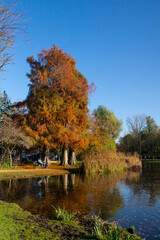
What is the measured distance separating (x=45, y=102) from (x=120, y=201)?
62.6 ft

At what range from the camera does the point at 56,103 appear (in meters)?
27.0

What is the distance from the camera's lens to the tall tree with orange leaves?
2631 cm

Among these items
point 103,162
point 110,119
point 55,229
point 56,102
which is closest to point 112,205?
point 55,229

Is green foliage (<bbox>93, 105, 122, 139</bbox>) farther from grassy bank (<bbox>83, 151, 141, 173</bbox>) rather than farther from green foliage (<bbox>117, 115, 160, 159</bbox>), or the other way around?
grassy bank (<bbox>83, 151, 141, 173</bbox>)

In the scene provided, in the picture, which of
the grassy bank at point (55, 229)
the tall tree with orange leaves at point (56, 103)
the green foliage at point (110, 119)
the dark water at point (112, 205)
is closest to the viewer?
the grassy bank at point (55, 229)

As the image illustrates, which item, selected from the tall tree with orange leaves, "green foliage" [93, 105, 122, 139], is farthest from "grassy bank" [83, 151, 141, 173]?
"green foliage" [93, 105, 122, 139]

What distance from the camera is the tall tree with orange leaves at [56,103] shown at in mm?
26312

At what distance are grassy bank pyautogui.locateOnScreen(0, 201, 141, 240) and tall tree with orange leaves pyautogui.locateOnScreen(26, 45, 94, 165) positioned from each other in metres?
19.1

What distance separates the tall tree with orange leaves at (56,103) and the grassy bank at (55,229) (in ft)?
62.6

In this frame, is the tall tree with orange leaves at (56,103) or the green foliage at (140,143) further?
the green foliage at (140,143)

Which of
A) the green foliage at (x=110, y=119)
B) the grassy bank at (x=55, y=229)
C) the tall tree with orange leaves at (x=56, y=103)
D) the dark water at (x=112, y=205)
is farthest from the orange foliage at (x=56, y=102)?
the green foliage at (x=110, y=119)

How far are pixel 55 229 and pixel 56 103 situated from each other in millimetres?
22293

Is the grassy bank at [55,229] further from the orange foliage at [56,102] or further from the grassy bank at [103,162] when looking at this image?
Answer: the orange foliage at [56,102]

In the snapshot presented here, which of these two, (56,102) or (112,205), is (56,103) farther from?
(112,205)
